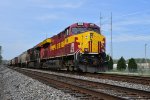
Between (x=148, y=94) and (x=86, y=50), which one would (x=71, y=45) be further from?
(x=148, y=94)

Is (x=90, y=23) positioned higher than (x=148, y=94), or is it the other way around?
(x=90, y=23)

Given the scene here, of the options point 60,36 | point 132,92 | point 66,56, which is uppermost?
point 60,36

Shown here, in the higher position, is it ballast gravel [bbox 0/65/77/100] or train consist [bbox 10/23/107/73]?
train consist [bbox 10/23/107/73]

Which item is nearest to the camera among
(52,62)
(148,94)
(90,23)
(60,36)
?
(148,94)

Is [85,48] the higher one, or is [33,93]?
[85,48]

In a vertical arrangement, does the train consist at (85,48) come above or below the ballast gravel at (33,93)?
above

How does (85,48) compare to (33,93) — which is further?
(85,48)

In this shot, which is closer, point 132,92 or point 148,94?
point 148,94

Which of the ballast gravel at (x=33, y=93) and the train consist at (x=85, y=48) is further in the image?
the train consist at (x=85, y=48)

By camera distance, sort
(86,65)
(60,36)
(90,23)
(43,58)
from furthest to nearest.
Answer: (43,58) → (60,36) → (90,23) → (86,65)

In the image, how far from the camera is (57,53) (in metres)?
29.0

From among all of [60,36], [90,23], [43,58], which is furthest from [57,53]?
[43,58]

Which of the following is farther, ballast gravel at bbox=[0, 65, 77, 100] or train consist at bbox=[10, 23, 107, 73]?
train consist at bbox=[10, 23, 107, 73]

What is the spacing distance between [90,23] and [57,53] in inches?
242
